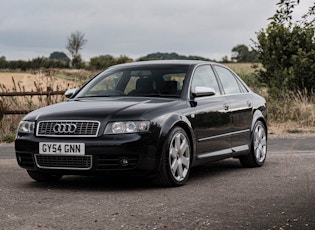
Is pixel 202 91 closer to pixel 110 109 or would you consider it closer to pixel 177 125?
pixel 177 125

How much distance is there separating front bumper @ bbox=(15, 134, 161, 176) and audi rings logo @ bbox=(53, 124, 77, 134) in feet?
0.34

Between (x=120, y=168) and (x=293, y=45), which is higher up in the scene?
(x=293, y=45)

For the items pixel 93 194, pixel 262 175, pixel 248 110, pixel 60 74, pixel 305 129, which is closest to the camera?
pixel 93 194

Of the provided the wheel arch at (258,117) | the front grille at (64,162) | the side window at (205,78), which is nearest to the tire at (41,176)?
the front grille at (64,162)

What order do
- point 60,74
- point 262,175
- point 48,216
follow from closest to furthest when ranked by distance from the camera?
point 48,216, point 262,175, point 60,74

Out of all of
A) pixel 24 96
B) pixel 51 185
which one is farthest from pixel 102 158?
pixel 24 96

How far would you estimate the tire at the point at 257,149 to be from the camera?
1110 cm

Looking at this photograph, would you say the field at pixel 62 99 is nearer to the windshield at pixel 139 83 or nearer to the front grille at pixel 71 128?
the windshield at pixel 139 83

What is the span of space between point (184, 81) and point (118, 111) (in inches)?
58.8

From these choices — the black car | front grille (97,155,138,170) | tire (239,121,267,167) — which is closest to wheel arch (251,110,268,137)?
tire (239,121,267,167)

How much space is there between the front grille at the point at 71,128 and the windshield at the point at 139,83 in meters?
1.26

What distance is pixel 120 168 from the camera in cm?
843

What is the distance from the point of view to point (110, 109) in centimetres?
864

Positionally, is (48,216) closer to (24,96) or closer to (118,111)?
(118,111)
